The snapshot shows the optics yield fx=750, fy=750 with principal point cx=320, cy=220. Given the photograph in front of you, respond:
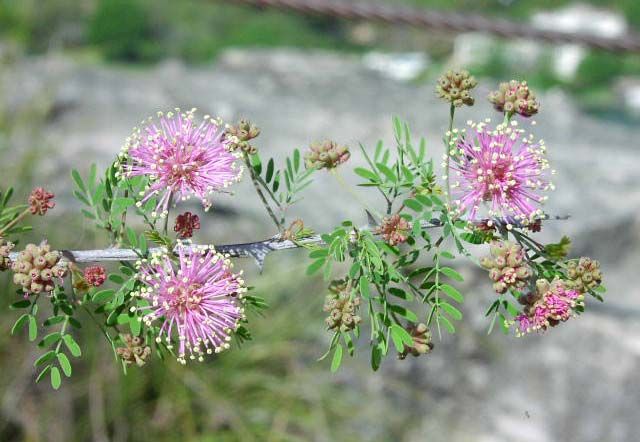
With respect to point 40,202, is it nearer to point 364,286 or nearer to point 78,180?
point 78,180

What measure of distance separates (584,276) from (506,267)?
0.06m

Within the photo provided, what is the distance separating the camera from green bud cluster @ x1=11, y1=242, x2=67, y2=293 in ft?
1.47

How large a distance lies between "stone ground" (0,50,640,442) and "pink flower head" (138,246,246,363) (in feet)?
5.82

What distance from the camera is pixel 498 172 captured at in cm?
55

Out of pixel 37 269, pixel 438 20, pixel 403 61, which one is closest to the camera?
pixel 37 269

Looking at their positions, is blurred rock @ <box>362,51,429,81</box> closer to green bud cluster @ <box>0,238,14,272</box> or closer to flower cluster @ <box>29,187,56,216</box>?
flower cluster @ <box>29,187,56,216</box>

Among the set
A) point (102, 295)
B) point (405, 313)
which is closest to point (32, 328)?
point (102, 295)

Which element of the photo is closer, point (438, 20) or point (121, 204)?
point (121, 204)

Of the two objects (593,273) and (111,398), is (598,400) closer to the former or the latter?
(111,398)

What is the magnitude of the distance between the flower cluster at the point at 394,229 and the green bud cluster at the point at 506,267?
6 cm

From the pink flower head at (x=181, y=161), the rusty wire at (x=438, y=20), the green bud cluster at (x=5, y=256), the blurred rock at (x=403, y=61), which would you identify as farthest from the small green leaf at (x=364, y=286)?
the blurred rock at (x=403, y=61)

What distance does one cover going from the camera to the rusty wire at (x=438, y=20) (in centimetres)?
189

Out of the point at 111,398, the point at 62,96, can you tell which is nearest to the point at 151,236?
the point at 111,398

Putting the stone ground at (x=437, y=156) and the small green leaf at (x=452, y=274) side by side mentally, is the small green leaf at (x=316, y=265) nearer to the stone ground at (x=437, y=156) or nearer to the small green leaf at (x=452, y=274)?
the small green leaf at (x=452, y=274)
